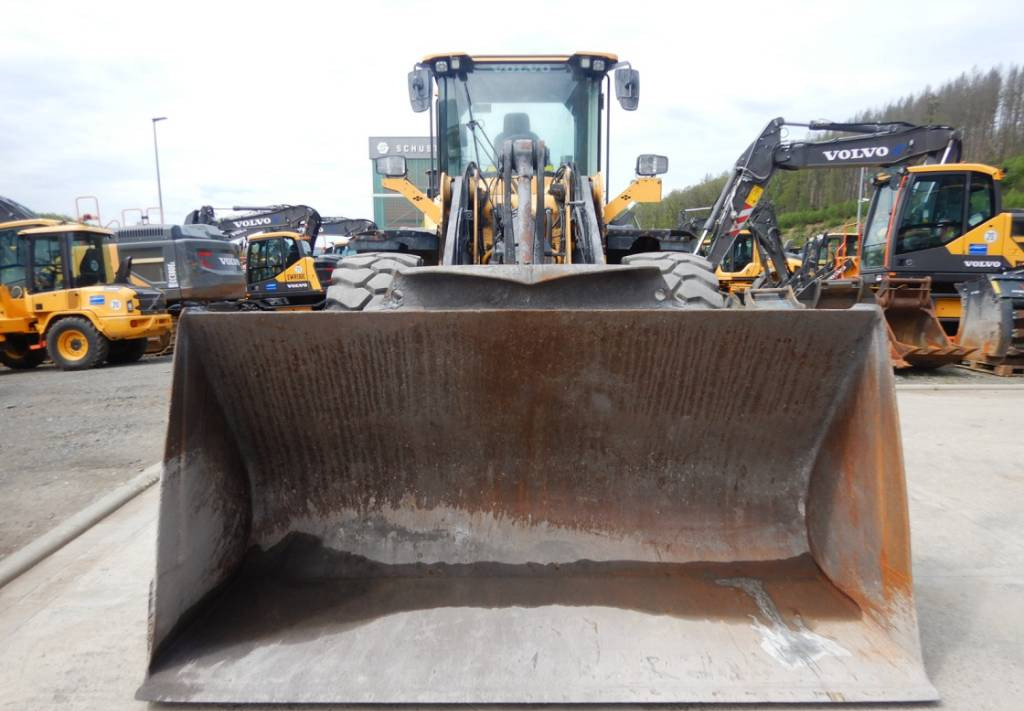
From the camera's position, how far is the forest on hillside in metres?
42.1

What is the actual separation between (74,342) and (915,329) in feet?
42.5

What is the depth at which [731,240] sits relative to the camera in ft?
33.0

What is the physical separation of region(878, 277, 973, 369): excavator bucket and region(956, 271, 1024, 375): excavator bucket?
210 mm

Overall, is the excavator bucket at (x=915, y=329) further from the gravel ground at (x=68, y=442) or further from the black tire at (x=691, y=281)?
the gravel ground at (x=68, y=442)

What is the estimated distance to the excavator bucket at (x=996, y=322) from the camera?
24.8 feet

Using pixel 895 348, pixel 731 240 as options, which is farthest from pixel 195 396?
pixel 731 240

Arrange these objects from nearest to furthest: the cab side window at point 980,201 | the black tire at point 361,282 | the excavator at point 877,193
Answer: the black tire at point 361,282
the excavator at point 877,193
the cab side window at point 980,201

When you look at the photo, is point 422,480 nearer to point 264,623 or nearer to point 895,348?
point 264,623

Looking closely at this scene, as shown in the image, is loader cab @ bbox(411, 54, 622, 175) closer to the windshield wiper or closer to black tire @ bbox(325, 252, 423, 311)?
the windshield wiper

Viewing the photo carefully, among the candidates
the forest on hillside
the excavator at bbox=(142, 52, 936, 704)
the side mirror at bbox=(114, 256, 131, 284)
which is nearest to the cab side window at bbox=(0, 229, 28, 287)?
the side mirror at bbox=(114, 256, 131, 284)

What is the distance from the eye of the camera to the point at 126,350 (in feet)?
37.2

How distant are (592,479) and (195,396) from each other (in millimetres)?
1394

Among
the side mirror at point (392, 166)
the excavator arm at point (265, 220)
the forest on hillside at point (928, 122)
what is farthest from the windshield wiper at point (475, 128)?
the forest on hillside at point (928, 122)

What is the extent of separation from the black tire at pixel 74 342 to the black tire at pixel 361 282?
A: 29.1 feet
